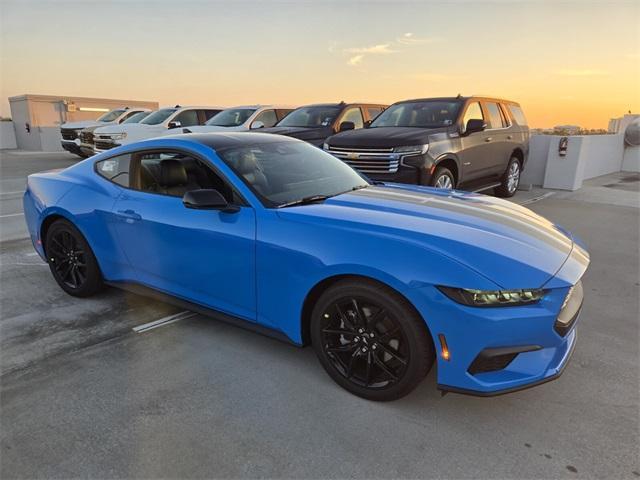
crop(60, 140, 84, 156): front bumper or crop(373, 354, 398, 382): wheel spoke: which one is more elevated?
crop(60, 140, 84, 156): front bumper

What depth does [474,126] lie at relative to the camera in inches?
293

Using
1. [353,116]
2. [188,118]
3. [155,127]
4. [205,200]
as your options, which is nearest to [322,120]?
[353,116]

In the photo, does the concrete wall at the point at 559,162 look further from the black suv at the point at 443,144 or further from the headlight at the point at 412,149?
the headlight at the point at 412,149

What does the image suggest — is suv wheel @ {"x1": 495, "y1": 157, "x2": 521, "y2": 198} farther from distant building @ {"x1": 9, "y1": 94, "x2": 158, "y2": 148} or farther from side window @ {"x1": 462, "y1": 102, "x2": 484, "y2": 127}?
distant building @ {"x1": 9, "y1": 94, "x2": 158, "y2": 148}

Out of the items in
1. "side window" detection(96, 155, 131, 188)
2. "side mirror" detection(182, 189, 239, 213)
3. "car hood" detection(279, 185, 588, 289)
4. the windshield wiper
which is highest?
"side window" detection(96, 155, 131, 188)

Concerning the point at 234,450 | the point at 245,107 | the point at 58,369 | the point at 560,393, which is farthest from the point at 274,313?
the point at 245,107

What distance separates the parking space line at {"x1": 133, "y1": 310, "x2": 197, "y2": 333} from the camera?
11.7 ft

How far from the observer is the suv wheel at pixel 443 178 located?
700 centimetres

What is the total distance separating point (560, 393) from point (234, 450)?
1983 millimetres

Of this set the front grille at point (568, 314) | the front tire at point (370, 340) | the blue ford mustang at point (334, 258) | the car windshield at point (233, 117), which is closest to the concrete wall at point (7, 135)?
the car windshield at point (233, 117)

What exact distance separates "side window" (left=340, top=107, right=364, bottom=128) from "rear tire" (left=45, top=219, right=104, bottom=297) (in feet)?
23.6

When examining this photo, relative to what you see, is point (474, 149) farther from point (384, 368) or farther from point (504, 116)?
point (384, 368)

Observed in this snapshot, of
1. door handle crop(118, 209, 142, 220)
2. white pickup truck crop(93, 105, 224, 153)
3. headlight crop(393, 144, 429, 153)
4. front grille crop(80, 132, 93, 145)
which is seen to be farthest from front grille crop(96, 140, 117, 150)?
door handle crop(118, 209, 142, 220)

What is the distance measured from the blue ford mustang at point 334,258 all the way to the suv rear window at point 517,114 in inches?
270
